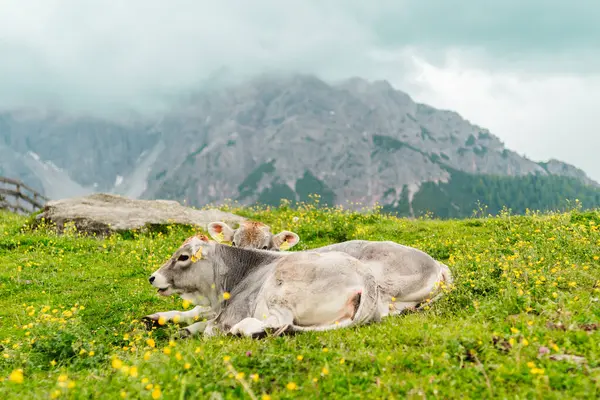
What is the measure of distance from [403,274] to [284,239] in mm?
3444

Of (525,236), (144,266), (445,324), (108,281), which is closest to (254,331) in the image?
(445,324)

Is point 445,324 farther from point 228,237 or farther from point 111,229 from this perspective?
point 111,229

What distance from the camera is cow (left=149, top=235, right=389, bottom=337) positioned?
742 centimetres

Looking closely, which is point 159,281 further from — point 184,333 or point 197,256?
point 184,333

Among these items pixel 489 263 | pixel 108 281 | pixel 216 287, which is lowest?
pixel 108 281

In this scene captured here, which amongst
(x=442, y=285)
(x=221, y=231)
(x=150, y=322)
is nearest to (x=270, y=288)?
(x=150, y=322)

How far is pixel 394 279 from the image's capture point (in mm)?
9438

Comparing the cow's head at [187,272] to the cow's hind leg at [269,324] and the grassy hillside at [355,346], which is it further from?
the cow's hind leg at [269,324]

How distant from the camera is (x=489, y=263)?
10.6 meters

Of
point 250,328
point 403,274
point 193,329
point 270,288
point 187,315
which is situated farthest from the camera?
point 187,315

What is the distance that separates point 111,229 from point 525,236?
1542 centimetres

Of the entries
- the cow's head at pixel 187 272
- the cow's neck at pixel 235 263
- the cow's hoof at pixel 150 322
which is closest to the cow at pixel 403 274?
the cow's neck at pixel 235 263

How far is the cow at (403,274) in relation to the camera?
9320 mm

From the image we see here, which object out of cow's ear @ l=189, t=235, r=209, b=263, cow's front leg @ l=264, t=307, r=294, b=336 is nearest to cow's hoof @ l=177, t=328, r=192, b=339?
cow's ear @ l=189, t=235, r=209, b=263
